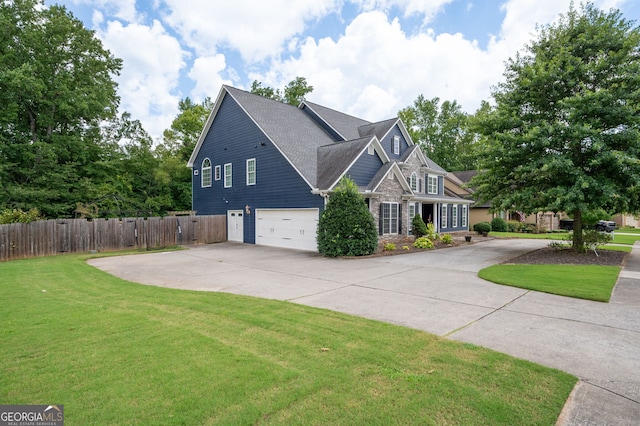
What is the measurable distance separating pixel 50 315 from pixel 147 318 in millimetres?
1662

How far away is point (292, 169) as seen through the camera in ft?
55.4

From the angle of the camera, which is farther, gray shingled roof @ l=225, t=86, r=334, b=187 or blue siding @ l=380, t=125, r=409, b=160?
blue siding @ l=380, t=125, r=409, b=160

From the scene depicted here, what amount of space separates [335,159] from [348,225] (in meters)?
4.68

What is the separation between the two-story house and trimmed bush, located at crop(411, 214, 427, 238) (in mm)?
341

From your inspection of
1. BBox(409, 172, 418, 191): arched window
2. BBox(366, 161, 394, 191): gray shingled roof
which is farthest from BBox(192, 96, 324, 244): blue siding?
BBox(409, 172, 418, 191): arched window

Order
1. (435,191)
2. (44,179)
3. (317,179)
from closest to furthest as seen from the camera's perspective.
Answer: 1. (317,179)
2. (44,179)
3. (435,191)

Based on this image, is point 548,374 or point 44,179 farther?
point 44,179

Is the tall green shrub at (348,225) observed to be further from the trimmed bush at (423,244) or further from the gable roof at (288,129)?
the trimmed bush at (423,244)

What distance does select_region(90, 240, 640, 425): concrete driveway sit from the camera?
3.74 metres

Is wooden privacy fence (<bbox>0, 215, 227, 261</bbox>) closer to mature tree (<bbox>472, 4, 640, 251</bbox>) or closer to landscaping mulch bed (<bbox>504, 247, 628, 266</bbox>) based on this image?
mature tree (<bbox>472, 4, 640, 251</bbox>)

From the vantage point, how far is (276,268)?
1142 cm

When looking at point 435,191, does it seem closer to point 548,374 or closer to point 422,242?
point 422,242

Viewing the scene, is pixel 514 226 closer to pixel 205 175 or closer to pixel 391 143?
pixel 391 143

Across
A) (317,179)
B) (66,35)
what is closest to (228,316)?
(317,179)
